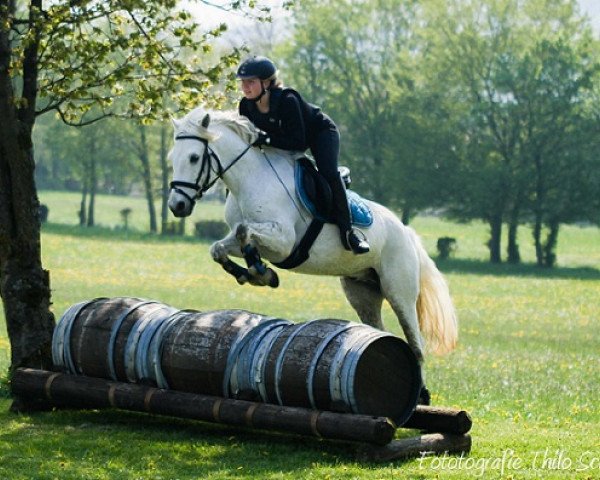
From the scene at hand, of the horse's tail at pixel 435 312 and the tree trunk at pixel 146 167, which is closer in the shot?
the horse's tail at pixel 435 312

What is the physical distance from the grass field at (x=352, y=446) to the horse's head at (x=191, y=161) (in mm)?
1979

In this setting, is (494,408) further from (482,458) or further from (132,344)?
(132,344)

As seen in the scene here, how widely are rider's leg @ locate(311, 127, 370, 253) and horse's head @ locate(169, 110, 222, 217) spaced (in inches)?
37.2

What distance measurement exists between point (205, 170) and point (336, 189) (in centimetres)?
119

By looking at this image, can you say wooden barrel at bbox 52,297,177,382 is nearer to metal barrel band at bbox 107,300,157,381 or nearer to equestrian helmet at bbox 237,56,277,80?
metal barrel band at bbox 107,300,157,381

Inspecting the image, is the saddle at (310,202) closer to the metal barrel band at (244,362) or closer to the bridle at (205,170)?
the bridle at (205,170)

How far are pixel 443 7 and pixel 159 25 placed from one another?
155 ft

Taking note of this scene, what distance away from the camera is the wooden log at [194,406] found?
26.2 feet

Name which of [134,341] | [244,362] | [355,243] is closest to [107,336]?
[134,341]

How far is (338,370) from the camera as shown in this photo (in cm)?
815

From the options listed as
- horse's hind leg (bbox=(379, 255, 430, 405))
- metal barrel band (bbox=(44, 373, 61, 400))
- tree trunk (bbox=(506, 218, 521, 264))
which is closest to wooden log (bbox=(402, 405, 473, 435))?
horse's hind leg (bbox=(379, 255, 430, 405))

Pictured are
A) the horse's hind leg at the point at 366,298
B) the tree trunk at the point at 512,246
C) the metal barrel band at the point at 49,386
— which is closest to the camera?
the metal barrel band at the point at 49,386

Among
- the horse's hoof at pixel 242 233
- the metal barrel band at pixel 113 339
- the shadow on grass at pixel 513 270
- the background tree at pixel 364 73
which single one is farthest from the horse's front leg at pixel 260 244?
the background tree at pixel 364 73

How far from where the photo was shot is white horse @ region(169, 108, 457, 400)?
8.97 meters
